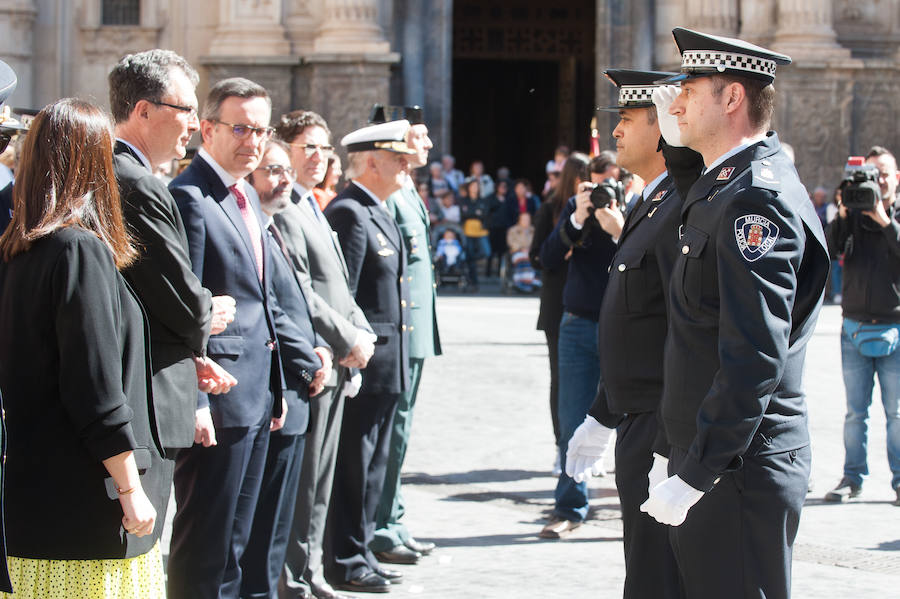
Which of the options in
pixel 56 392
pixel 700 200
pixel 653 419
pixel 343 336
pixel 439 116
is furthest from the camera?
pixel 439 116

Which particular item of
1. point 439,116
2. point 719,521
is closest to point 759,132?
point 719,521

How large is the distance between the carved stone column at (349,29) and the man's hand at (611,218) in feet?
42.3

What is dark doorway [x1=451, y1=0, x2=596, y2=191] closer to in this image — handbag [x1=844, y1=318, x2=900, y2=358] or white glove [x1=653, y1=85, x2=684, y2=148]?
handbag [x1=844, y1=318, x2=900, y2=358]

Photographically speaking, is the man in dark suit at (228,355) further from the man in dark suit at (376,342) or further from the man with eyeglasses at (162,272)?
the man in dark suit at (376,342)

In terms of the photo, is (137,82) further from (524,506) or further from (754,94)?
(524,506)

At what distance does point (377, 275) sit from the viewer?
647cm

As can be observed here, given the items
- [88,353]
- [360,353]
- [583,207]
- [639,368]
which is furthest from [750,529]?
[583,207]

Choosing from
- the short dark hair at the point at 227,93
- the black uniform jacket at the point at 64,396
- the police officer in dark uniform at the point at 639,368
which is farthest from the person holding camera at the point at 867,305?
the black uniform jacket at the point at 64,396

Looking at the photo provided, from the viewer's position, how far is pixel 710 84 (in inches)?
Result: 151

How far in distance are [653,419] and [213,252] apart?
1595 millimetres

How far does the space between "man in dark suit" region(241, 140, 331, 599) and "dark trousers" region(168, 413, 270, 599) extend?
0.41 m

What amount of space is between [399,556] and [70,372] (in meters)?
3.35

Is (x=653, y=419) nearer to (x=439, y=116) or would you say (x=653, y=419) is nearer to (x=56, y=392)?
(x=56, y=392)

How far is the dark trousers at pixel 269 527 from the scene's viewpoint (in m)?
5.29
